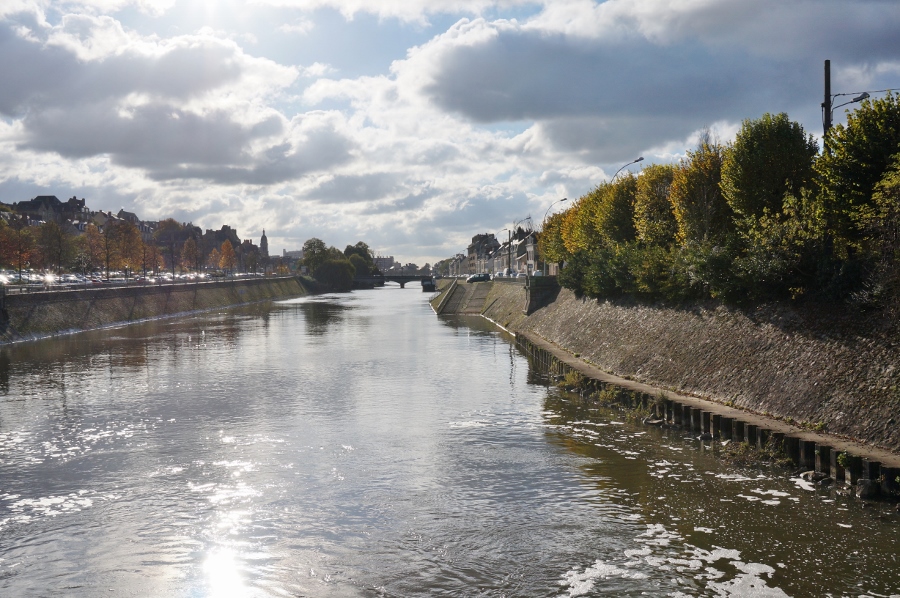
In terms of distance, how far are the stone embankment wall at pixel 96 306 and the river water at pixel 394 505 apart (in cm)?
3017

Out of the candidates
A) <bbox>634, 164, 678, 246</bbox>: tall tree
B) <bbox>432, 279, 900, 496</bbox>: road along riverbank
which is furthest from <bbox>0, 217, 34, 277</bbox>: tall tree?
<bbox>432, 279, 900, 496</bbox>: road along riverbank

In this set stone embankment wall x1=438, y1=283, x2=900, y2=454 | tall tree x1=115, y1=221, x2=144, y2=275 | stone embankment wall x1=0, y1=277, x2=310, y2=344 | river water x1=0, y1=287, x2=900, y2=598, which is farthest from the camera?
tall tree x1=115, y1=221, x2=144, y2=275

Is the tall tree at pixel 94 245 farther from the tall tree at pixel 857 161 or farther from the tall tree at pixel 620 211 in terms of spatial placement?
the tall tree at pixel 857 161

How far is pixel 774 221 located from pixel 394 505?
21851 mm

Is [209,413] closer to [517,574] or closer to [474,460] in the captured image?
[474,460]

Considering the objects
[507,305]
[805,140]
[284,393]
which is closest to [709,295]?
[805,140]

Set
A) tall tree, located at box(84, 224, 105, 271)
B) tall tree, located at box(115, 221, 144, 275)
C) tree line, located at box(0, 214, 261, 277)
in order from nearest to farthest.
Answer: tree line, located at box(0, 214, 261, 277) → tall tree, located at box(84, 224, 105, 271) → tall tree, located at box(115, 221, 144, 275)

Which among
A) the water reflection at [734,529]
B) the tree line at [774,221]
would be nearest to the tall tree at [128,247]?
the tree line at [774,221]

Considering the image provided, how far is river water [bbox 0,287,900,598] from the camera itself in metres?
Answer: 16.1

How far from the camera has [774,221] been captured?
32844 millimetres

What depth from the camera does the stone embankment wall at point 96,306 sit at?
65.9 m

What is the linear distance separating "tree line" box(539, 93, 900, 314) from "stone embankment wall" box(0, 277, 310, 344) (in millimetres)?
48961

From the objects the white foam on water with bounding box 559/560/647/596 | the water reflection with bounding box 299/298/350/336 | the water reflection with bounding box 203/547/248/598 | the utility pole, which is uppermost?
the utility pole

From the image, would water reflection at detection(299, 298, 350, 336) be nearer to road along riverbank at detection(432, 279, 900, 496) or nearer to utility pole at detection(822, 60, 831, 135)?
road along riverbank at detection(432, 279, 900, 496)
